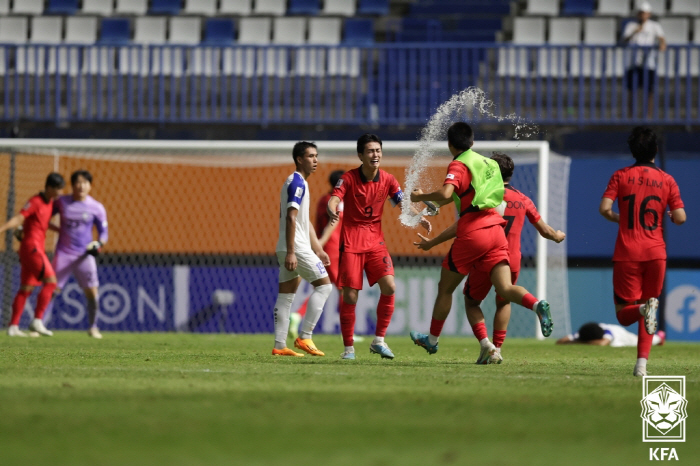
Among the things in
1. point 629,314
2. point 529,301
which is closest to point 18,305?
point 529,301

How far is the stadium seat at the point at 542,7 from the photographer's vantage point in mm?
20594

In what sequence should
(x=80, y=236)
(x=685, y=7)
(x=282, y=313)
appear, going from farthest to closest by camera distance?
1. (x=685, y=7)
2. (x=80, y=236)
3. (x=282, y=313)

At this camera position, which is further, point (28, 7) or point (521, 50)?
point (28, 7)

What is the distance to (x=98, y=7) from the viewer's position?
838 inches

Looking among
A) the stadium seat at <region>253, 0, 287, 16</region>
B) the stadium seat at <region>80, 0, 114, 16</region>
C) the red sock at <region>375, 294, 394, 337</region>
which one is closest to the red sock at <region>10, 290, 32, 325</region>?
the red sock at <region>375, 294, 394, 337</region>

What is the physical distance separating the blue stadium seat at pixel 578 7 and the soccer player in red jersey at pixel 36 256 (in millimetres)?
12077

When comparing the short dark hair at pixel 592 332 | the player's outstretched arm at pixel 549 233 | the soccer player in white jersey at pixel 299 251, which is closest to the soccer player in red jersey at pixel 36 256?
the soccer player in white jersey at pixel 299 251

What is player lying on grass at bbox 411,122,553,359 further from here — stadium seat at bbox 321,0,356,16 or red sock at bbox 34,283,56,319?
stadium seat at bbox 321,0,356,16

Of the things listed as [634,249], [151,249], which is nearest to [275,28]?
[151,249]

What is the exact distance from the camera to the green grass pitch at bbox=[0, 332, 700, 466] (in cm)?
383

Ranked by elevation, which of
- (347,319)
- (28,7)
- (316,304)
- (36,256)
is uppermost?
(28,7)

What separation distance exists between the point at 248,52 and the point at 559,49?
599 centimetres

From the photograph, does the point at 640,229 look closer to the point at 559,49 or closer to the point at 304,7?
the point at 559,49

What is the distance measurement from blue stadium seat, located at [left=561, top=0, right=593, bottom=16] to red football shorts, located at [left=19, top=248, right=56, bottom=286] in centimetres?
1258
